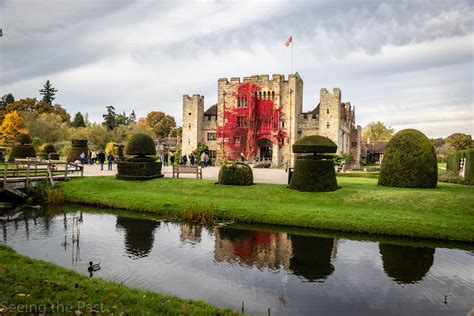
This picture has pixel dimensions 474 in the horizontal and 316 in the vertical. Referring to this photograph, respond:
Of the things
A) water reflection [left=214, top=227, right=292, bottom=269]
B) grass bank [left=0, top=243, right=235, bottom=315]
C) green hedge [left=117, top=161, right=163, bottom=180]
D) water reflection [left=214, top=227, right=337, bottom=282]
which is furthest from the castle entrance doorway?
grass bank [left=0, top=243, right=235, bottom=315]

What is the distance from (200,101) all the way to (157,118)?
62838 mm

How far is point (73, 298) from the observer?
5.61m

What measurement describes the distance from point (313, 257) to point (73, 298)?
6608mm

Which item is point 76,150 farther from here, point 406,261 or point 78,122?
point 78,122

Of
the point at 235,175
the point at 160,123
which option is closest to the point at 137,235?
the point at 235,175

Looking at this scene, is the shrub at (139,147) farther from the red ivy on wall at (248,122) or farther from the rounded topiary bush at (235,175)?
the red ivy on wall at (248,122)

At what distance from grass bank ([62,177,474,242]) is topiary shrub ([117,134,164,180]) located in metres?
1.73

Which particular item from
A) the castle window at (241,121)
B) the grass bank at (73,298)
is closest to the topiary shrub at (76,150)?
the castle window at (241,121)

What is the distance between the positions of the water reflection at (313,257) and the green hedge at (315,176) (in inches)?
242

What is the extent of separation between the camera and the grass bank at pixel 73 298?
5.14 m

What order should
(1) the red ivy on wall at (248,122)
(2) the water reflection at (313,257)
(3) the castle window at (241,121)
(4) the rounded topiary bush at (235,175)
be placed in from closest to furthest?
1. (2) the water reflection at (313,257)
2. (4) the rounded topiary bush at (235,175)
3. (1) the red ivy on wall at (248,122)
4. (3) the castle window at (241,121)

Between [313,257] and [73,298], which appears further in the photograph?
[313,257]

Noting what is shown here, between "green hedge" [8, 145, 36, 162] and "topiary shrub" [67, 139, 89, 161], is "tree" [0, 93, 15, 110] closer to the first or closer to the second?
"topiary shrub" [67, 139, 89, 161]

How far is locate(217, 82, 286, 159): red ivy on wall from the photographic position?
42.6 m
